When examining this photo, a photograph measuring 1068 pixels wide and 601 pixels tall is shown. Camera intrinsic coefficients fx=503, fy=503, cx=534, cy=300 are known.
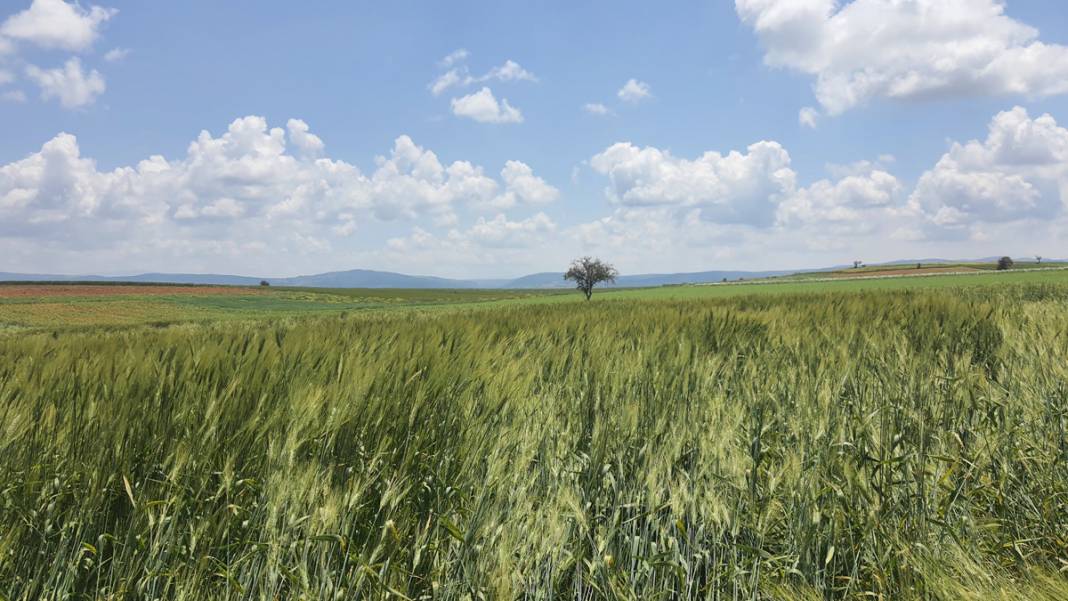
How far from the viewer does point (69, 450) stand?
1.92 metres

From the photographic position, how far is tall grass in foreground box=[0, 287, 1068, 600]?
162 centimetres

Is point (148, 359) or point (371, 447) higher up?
point (148, 359)

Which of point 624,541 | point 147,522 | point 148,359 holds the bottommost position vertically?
point 624,541

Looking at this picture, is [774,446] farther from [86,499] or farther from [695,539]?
[86,499]

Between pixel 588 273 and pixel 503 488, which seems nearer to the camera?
pixel 503 488

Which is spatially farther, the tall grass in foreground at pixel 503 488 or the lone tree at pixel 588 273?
the lone tree at pixel 588 273

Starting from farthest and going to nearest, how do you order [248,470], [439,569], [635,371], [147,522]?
[635,371]
[248,470]
[147,522]
[439,569]

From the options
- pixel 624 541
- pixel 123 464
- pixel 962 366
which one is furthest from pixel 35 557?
pixel 962 366

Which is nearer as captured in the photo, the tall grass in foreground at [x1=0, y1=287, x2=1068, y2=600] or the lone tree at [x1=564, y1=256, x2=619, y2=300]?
the tall grass in foreground at [x1=0, y1=287, x2=1068, y2=600]

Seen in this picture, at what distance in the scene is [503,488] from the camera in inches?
74.1

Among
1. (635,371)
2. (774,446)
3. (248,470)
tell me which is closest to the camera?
(248,470)

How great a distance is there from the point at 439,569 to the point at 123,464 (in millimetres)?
1302

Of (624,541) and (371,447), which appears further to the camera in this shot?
(371,447)

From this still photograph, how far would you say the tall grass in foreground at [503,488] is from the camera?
162 cm
